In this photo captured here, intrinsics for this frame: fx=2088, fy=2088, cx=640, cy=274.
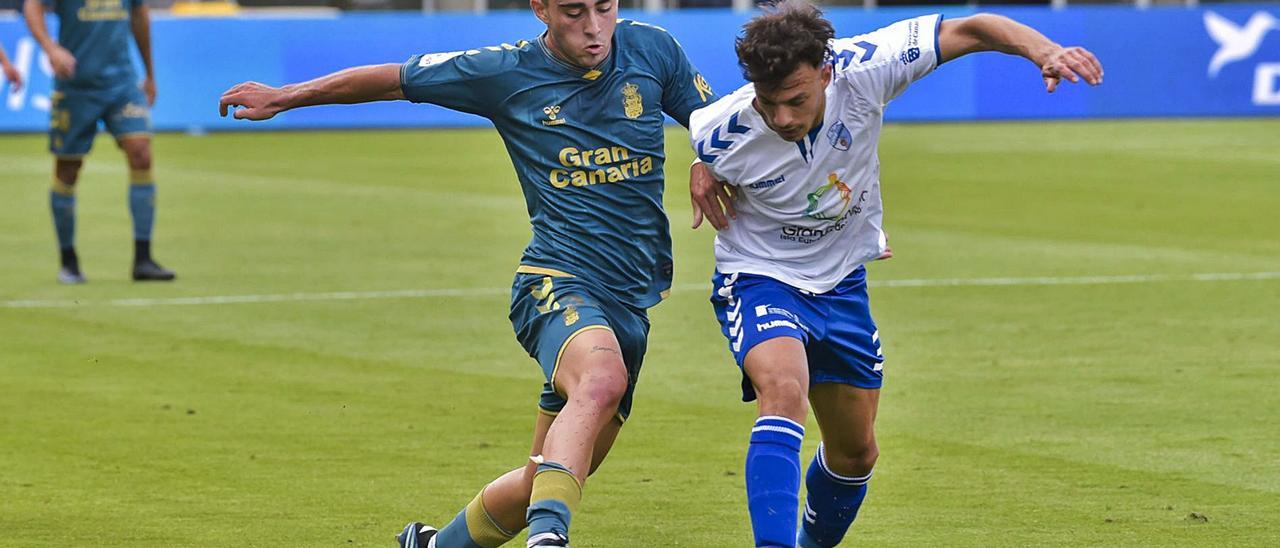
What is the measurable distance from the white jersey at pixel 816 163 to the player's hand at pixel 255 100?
46.4 inches

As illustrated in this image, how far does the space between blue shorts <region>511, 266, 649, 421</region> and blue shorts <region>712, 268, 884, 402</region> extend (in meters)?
0.27

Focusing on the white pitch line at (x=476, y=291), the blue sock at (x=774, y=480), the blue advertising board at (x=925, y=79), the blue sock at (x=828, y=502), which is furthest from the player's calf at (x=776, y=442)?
the blue advertising board at (x=925, y=79)

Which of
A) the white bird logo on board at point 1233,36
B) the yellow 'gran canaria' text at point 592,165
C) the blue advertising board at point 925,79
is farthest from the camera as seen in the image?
the white bird logo on board at point 1233,36

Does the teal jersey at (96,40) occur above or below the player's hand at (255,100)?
below

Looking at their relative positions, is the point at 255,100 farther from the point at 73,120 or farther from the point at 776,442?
the point at 73,120

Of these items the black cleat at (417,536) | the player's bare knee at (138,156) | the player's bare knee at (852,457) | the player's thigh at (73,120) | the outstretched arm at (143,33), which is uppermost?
the player's bare knee at (852,457)

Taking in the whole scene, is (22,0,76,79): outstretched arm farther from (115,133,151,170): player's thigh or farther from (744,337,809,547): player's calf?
(744,337,809,547): player's calf

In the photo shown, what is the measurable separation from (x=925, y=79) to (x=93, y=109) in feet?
49.8

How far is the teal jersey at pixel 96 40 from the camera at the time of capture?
13.5 meters

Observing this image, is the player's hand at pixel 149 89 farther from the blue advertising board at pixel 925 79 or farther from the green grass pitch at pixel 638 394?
the blue advertising board at pixel 925 79

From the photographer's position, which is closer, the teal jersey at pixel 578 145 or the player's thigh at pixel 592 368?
the player's thigh at pixel 592 368

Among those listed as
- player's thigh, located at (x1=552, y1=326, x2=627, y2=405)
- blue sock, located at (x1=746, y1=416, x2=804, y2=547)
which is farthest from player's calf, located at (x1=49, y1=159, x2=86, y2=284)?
blue sock, located at (x1=746, y1=416, x2=804, y2=547)

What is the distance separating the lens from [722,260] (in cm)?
613

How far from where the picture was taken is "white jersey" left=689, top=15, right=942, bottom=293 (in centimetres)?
591
